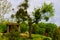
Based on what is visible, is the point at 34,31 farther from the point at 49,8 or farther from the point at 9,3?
the point at 9,3

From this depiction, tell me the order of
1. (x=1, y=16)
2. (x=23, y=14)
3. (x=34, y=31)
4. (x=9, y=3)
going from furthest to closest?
(x=34, y=31), (x=23, y=14), (x=9, y=3), (x=1, y=16)

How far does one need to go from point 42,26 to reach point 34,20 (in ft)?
46.6

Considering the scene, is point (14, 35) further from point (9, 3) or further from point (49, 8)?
point (49, 8)

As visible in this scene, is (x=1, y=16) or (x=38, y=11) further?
(x=38, y=11)

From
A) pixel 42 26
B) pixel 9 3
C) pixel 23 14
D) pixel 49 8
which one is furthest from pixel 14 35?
pixel 42 26

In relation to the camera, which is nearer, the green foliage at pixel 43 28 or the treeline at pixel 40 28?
the treeline at pixel 40 28

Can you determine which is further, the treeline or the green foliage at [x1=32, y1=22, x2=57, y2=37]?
the green foliage at [x1=32, y1=22, x2=57, y2=37]

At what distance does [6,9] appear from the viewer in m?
18.4

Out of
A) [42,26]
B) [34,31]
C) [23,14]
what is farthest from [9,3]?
[42,26]

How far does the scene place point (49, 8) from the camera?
1736 inches

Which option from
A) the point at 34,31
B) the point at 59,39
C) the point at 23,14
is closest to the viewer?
the point at 59,39

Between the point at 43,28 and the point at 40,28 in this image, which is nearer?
the point at 40,28

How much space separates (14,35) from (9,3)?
7.61 meters

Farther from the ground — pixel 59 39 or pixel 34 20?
pixel 34 20
